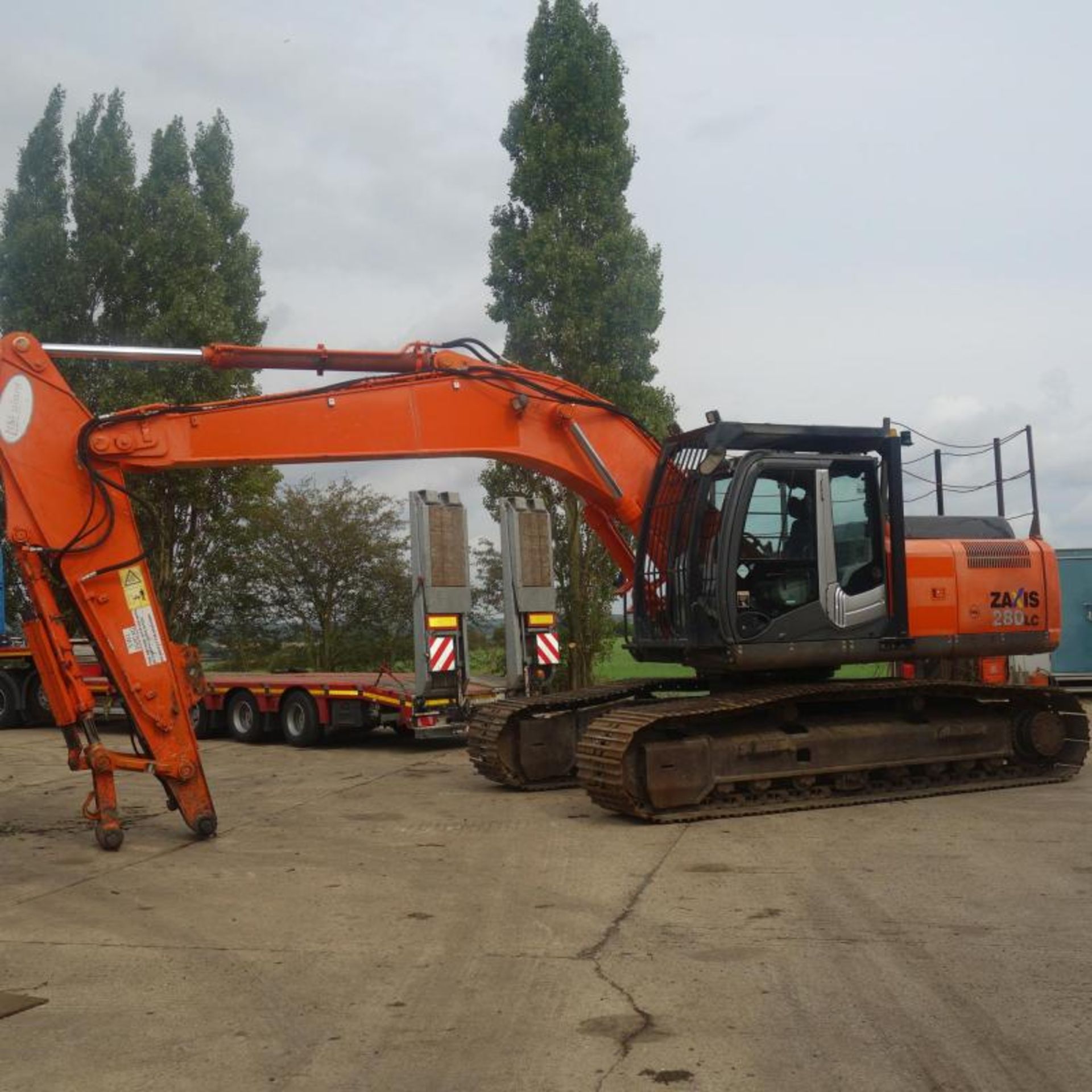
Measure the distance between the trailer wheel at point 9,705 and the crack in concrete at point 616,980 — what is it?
16.5 meters

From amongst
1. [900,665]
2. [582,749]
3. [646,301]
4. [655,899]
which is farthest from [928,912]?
[646,301]

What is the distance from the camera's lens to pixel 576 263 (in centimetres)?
2370

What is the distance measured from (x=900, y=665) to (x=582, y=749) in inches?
198

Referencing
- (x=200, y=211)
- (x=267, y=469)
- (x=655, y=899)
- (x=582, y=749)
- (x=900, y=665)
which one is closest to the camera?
(x=655, y=899)

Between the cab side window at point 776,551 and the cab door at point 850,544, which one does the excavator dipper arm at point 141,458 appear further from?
the cab door at point 850,544

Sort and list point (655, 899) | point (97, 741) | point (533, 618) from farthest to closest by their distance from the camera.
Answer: point (533, 618) → point (97, 741) → point (655, 899)

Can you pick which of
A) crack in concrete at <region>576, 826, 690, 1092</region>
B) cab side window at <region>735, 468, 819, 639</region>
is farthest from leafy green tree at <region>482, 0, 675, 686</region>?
crack in concrete at <region>576, 826, 690, 1092</region>

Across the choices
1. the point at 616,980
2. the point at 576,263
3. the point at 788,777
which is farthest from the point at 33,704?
the point at 616,980

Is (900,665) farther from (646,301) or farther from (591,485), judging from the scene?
(646,301)

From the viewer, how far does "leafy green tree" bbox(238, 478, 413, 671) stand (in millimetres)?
29219

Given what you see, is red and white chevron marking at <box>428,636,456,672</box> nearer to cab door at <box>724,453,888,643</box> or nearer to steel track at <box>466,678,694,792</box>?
steel track at <box>466,678,694,792</box>

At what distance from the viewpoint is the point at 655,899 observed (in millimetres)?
7488

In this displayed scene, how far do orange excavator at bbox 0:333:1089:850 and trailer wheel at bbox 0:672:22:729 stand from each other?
13083mm

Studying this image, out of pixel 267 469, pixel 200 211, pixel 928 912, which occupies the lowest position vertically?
pixel 928 912
